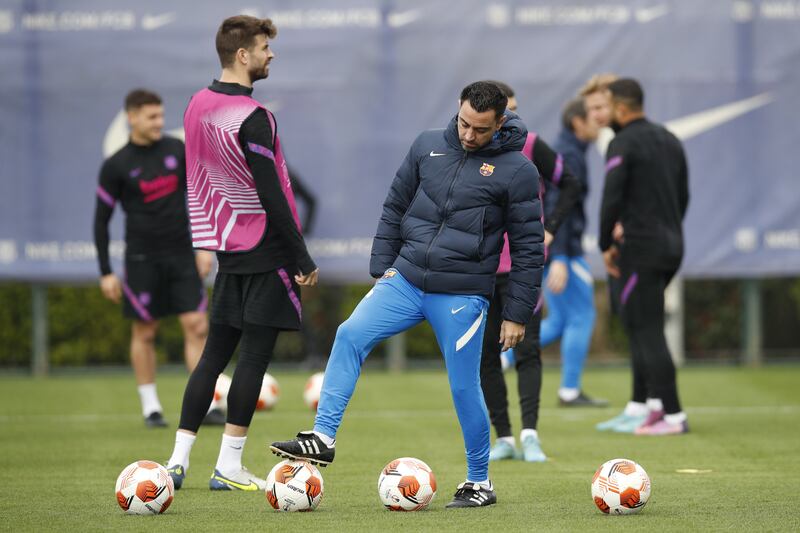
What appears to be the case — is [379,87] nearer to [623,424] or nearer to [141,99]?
[141,99]

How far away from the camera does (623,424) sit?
9.45m

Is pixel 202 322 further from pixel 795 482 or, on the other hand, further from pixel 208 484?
pixel 795 482

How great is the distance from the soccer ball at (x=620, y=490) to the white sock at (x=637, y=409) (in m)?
3.65

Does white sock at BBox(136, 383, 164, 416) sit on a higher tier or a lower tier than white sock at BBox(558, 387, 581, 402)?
higher

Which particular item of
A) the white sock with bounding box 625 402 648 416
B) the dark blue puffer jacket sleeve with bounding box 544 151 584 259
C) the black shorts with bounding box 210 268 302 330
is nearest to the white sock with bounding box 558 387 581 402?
the dark blue puffer jacket sleeve with bounding box 544 151 584 259

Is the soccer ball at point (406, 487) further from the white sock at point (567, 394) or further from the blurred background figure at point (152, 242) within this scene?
the white sock at point (567, 394)

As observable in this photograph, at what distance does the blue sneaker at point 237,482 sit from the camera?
6.61m

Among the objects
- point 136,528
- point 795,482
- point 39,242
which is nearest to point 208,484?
point 136,528

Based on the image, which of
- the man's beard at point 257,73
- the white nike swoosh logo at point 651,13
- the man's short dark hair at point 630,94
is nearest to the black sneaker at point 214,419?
the man's short dark hair at point 630,94

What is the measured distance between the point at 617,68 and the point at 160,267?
6162 mm

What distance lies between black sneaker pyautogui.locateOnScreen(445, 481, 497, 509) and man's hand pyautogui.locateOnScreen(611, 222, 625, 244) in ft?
10.8

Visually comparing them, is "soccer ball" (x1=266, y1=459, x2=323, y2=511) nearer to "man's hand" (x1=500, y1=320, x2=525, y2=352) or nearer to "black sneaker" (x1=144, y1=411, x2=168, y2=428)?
"man's hand" (x1=500, y1=320, x2=525, y2=352)

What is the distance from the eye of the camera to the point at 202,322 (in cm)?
976

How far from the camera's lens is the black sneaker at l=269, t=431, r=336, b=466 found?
566 cm
